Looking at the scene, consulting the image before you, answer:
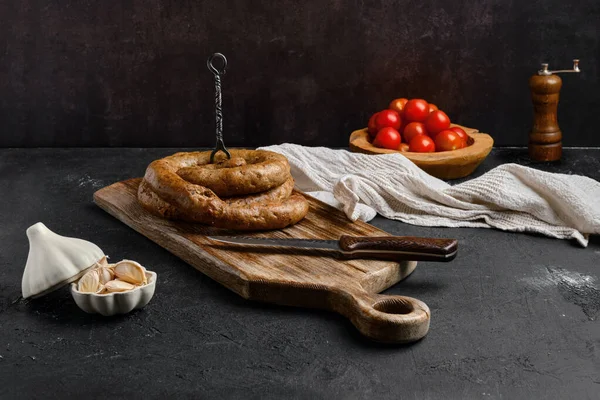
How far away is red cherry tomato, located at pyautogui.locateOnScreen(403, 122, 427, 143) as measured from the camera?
6.83 feet

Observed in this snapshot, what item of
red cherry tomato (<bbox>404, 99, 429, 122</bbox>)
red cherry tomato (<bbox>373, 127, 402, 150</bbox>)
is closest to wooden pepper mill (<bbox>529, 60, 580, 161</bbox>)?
red cherry tomato (<bbox>404, 99, 429, 122</bbox>)

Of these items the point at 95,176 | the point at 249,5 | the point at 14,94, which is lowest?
the point at 95,176

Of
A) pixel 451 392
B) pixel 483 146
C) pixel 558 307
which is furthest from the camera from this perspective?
pixel 483 146

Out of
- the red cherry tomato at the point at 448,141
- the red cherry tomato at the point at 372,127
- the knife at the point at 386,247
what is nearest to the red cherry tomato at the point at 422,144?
the red cherry tomato at the point at 448,141

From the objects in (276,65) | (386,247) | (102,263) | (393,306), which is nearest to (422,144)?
(276,65)

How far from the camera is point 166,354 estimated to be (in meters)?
1.13

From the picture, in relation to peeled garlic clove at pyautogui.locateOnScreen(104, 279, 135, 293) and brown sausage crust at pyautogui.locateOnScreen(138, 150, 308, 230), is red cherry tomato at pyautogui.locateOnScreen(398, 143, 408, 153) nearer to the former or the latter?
brown sausage crust at pyautogui.locateOnScreen(138, 150, 308, 230)

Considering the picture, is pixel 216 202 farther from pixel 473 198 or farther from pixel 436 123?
pixel 436 123

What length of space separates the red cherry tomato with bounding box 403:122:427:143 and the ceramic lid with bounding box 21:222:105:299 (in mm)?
1064

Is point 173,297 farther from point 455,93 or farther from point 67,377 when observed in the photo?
point 455,93

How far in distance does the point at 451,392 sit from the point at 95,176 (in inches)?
52.9

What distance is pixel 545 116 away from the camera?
2139mm

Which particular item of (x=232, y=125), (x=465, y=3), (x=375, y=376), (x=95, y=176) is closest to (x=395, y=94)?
Answer: (x=465, y=3)

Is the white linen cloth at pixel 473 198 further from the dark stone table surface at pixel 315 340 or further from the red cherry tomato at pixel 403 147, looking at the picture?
the red cherry tomato at pixel 403 147
